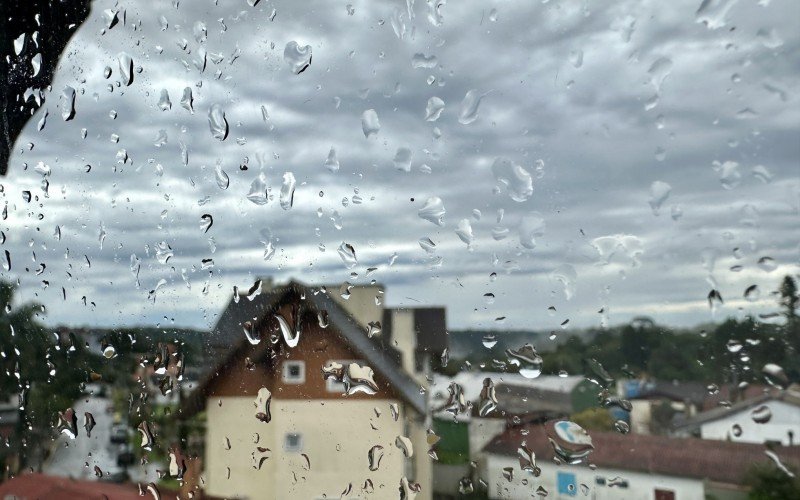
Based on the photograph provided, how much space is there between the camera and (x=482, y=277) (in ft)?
2.20

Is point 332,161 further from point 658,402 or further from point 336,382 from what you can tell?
point 658,402

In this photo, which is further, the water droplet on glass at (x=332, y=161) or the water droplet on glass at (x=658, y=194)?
the water droplet on glass at (x=332, y=161)

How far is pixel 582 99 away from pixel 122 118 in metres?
0.61

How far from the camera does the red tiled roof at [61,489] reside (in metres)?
0.93

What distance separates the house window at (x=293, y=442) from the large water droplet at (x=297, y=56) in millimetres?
399

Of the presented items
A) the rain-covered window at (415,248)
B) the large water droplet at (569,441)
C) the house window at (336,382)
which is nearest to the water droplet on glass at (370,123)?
the rain-covered window at (415,248)

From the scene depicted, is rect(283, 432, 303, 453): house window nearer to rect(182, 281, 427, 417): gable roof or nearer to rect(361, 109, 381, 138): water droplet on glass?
rect(182, 281, 427, 417): gable roof

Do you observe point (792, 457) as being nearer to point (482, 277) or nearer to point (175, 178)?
point (482, 277)

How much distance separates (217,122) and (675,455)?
0.60m

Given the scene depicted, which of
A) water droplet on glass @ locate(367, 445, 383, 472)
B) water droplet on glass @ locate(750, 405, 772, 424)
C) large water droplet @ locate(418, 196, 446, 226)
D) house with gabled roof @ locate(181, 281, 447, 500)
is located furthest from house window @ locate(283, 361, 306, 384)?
water droplet on glass @ locate(750, 405, 772, 424)

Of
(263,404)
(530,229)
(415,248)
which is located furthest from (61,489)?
(530,229)

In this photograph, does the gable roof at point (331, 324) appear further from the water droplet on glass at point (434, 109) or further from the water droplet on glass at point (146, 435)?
the water droplet on glass at point (434, 109)

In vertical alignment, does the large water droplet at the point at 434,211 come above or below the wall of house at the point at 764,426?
above

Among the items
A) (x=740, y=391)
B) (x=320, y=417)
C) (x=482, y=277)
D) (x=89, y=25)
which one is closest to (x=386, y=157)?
(x=482, y=277)
